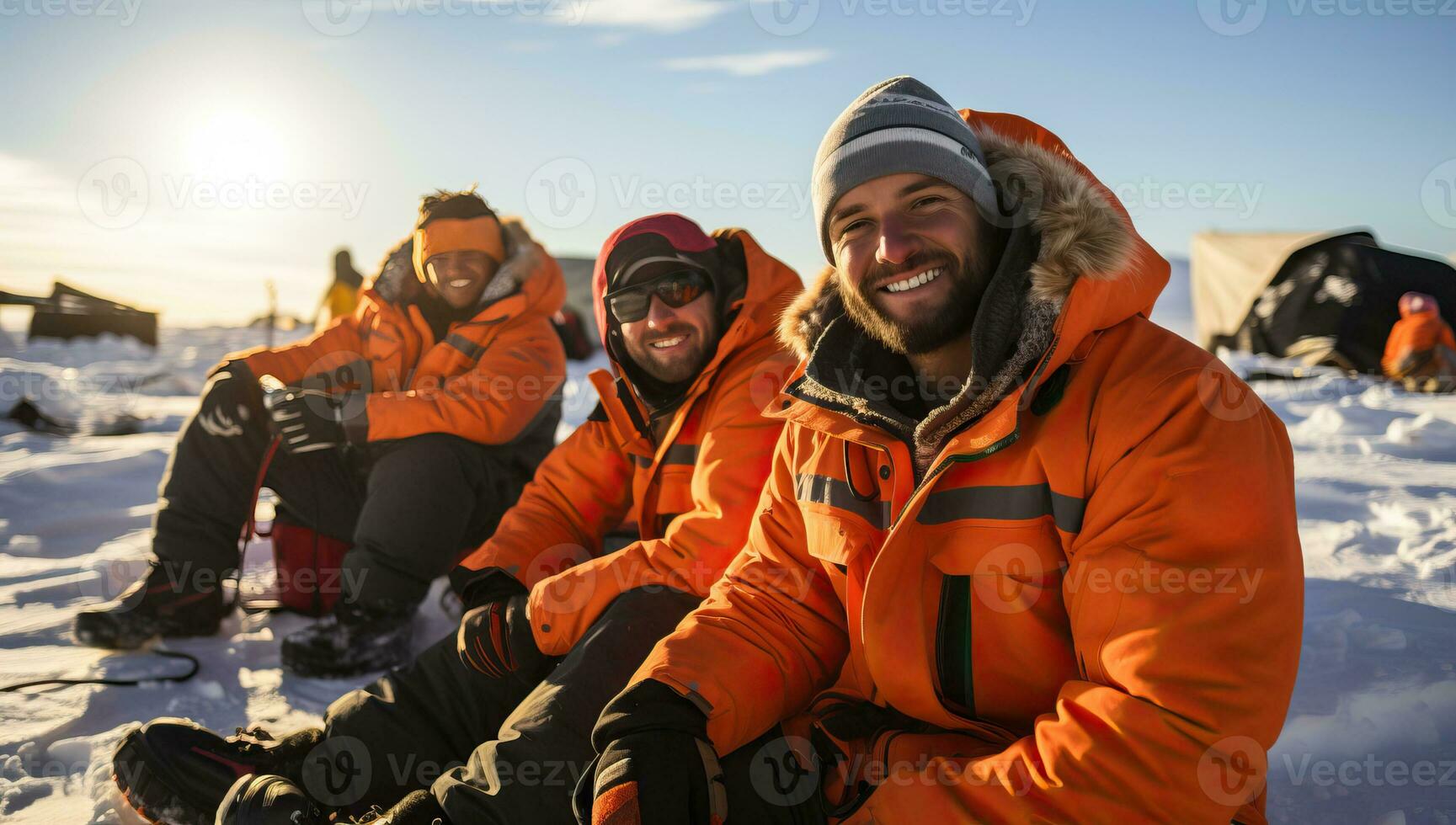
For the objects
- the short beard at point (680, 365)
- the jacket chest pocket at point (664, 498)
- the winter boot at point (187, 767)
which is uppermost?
the short beard at point (680, 365)

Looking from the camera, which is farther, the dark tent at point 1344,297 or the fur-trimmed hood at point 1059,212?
the dark tent at point 1344,297

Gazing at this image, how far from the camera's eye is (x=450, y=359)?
327 cm

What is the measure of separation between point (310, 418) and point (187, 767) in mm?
1362

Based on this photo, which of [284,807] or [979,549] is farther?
[284,807]

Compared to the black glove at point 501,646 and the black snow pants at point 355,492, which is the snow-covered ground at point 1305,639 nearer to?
the black snow pants at point 355,492

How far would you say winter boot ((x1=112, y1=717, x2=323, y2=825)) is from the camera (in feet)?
5.90

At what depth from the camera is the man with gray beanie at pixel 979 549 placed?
42.3 inches

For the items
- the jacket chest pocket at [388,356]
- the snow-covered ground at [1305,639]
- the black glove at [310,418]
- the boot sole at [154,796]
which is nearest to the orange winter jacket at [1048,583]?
the snow-covered ground at [1305,639]

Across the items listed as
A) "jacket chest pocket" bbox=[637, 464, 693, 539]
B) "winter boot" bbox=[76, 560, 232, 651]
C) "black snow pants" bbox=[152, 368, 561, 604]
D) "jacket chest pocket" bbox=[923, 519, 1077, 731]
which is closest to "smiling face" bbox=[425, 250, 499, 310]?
"black snow pants" bbox=[152, 368, 561, 604]

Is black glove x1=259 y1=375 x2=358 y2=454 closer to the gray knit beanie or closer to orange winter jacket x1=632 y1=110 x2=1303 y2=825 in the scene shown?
orange winter jacket x1=632 y1=110 x2=1303 y2=825

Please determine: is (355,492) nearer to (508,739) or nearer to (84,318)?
(508,739)

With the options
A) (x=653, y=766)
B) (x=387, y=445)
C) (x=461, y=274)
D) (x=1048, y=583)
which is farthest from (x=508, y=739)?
(x=461, y=274)

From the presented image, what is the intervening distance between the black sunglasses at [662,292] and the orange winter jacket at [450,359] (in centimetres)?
82

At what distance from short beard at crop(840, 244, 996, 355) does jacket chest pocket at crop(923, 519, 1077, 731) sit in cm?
38
